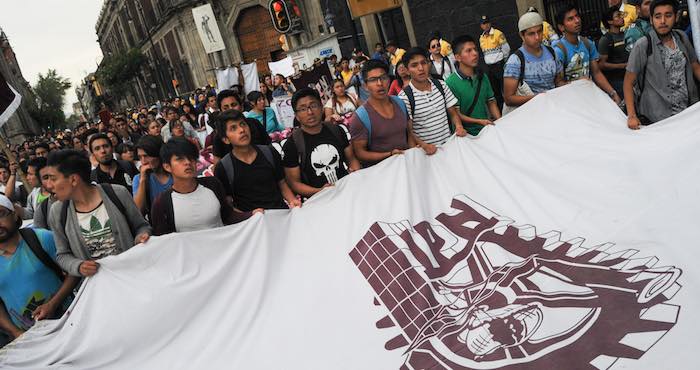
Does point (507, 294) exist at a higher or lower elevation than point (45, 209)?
lower

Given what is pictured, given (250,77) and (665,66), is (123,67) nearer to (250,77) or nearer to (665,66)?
(250,77)

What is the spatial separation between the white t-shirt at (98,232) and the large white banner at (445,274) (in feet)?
0.59

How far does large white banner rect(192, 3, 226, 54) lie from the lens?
25.0 meters

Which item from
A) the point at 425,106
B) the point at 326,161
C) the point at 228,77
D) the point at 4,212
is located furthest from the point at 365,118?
the point at 228,77

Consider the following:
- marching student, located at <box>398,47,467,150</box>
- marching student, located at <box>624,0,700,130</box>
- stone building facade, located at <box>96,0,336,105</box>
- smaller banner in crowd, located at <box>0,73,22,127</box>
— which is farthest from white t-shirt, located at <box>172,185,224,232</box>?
stone building facade, located at <box>96,0,336,105</box>

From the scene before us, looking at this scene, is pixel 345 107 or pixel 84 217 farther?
pixel 345 107

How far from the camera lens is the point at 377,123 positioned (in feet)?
12.8

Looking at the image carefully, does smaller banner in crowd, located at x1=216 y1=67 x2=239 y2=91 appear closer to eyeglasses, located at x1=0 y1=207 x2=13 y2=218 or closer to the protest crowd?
the protest crowd

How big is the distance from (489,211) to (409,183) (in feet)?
1.76

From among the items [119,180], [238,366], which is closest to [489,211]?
[238,366]

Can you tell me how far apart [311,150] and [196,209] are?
94 cm

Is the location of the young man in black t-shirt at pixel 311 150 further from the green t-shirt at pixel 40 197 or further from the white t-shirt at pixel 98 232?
the green t-shirt at pixel 40 197

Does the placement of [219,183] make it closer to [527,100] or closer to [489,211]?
[489,211]

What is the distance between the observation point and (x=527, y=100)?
4.25 meters
